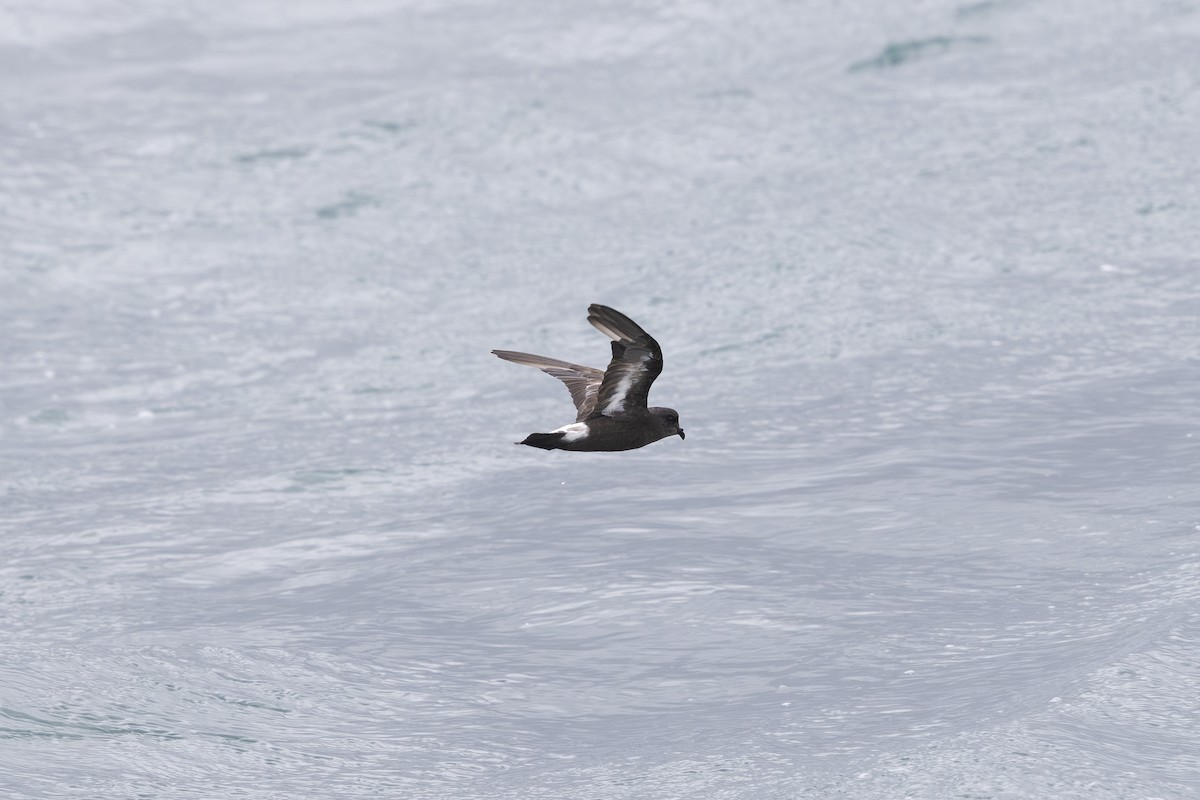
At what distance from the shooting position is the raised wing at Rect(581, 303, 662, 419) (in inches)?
320

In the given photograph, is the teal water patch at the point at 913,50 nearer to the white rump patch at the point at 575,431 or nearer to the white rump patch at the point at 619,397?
the white rump patch at the point at 619,397

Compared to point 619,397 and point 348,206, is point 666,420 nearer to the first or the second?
point 619,397

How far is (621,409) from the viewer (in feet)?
28.8

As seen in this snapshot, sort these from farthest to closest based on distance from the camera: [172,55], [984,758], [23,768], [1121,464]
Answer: [172,55] → [1121,464] → [23,768] → [984,758]

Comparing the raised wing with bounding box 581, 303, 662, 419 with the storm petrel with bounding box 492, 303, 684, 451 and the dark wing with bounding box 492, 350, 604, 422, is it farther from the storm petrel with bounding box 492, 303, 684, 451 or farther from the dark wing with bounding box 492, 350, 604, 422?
the dark wing with bounding box 492, 350, 604, 422

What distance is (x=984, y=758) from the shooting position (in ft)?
30.5

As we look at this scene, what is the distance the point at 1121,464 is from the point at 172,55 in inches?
623

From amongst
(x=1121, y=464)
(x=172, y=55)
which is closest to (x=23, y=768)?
(x=1121, y=464)

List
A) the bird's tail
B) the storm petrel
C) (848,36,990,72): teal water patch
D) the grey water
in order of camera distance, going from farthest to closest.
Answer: (848,36,990,72): teal water patch → the grey water → the storm petrel → the bird's tail

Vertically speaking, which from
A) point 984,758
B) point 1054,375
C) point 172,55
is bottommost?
point 984,758

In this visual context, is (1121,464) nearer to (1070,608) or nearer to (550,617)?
(1070,608)

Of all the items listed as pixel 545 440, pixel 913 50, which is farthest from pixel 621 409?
pixel 913 50

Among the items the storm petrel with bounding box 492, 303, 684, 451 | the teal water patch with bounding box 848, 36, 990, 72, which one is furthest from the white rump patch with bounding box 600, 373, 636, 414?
the teal water patch with bounding box 848, 36, 990, 72

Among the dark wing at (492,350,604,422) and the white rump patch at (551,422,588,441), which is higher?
the dark wing at (492,350,604,422)
